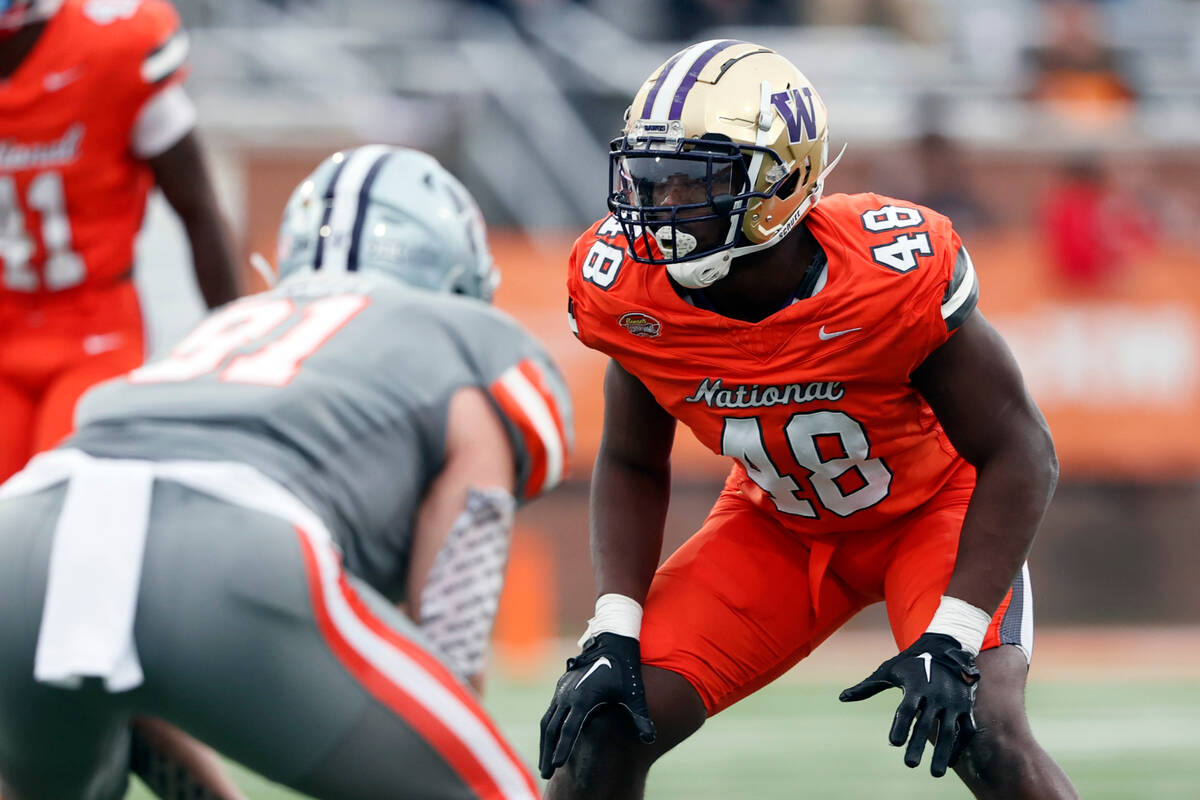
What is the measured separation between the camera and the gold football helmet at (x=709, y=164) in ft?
9.43

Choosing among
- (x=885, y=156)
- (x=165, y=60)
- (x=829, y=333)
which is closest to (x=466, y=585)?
(x=829, y=333)

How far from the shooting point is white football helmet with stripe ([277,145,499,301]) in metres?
3.31

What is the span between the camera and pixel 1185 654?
910 cm

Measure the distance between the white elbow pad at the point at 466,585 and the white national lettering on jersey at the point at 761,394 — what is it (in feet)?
1.32

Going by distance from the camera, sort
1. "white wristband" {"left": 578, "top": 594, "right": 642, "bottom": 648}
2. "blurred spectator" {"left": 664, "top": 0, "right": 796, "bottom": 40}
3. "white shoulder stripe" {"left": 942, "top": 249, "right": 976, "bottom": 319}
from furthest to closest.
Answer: "blurred spectator" {"left": 664, "top": 0, "right": 796, "bottom": 40} < "white wristband" {"left": 578, "top": 594, "right": 642, "bottom": 648} < "white shoulder stripe" {"left": 942, "top": 249, "right": 976, "bottom": 319}

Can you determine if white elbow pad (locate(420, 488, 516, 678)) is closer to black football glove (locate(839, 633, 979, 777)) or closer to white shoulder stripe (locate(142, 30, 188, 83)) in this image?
black football glove (locate(839, 633, 979, 777))

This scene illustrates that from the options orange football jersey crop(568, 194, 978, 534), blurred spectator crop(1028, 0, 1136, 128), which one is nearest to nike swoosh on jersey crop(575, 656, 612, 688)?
orange football jersey crop(568, 194, 978, 534)

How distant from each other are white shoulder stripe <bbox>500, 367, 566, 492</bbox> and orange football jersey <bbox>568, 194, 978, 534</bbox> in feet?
0.51

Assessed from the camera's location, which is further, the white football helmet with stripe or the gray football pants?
the white football helmet with stripe

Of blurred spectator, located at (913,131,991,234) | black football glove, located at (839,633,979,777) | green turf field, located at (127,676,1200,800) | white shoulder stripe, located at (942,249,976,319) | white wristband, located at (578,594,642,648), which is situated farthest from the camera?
blurred spectator, located at (913,131,991,234)

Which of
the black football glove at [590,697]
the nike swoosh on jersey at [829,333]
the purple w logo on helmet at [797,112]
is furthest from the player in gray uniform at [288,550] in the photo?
the purple w logo on helmet at [797,112]

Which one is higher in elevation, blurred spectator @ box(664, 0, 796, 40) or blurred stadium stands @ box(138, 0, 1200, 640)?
blurred spectator @ box(664, 0, 796, 40)

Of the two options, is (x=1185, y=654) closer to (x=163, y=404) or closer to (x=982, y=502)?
(x=982, y=502)

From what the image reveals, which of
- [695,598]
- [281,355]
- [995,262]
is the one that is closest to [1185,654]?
[995,262]
